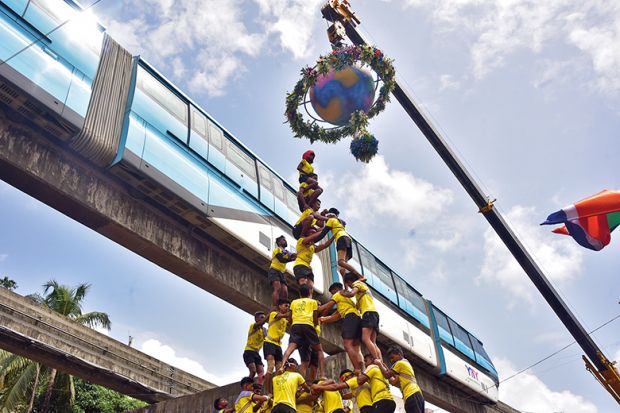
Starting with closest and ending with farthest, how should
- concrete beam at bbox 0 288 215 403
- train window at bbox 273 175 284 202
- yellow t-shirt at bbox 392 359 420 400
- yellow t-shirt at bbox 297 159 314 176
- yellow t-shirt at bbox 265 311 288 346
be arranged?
yellow t-shirt at bbox 392 359 420 400, yellow t-shirt at bbox 265 311 288 346, yellow t-shirt at bbox 297 159 314 176, train window at bbox 273 175 284 202, concrete beam at bbox 0 288 215 403

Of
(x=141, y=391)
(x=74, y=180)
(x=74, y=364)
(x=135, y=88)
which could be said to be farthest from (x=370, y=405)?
(x=141, y=391)

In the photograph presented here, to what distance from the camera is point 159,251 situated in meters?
8.57

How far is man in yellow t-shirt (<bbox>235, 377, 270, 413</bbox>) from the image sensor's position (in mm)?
5461

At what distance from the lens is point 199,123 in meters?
9.48

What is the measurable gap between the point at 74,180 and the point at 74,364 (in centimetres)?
714

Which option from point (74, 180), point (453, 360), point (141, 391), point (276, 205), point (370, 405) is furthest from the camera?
point (453, 360)

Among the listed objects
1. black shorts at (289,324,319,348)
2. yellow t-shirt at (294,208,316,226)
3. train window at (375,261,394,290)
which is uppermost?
train window at (375,261,394,290)

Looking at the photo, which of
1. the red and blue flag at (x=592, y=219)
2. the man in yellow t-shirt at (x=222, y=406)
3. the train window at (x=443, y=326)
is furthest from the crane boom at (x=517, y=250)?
the man in yellow t-shirt at (x=222, y=406)

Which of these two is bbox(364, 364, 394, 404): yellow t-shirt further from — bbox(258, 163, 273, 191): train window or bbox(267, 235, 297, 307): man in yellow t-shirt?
bbox(258, 163, 273, 191): train window

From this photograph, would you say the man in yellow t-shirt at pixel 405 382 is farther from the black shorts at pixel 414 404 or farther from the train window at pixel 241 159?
the train window at pixel 241 159

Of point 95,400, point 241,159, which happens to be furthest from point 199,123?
point 95,400

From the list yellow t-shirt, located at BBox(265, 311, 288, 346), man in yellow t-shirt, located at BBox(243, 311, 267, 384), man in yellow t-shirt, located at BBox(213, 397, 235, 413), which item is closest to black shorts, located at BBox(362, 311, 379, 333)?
yellow t-shirt, located at BBox(265, 311, 288, 346)

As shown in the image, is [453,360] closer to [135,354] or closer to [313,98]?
[135,354]

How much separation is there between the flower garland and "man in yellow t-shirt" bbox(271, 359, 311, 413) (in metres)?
4.36
